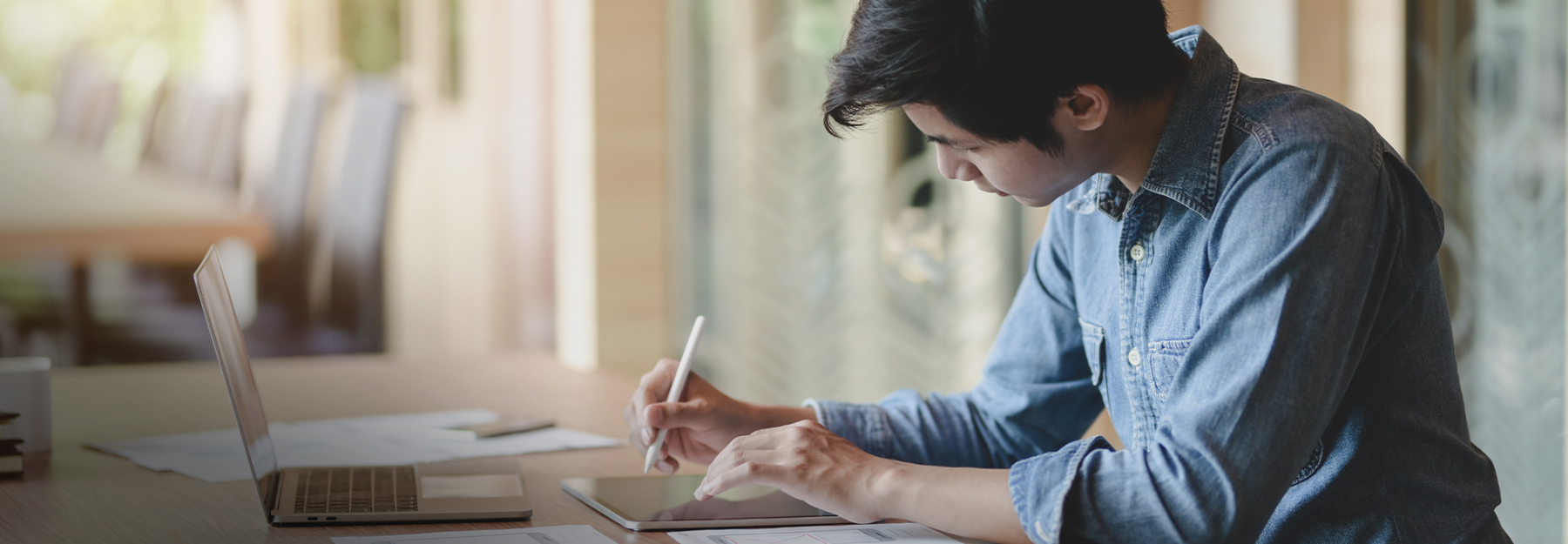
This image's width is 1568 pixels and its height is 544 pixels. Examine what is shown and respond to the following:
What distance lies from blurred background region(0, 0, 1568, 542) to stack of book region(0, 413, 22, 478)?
0.81 meters

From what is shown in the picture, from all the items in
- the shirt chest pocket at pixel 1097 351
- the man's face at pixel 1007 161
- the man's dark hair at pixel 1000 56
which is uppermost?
the man's dark hair at pixel 1000 56

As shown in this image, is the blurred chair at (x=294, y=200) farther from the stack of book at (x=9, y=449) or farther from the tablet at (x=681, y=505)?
the tablet at (x=681, y=505)

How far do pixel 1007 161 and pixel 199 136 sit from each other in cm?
461

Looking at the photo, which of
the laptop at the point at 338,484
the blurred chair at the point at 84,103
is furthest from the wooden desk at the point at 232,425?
the blurred chair at the point at 84,103

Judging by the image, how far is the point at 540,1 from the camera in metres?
3.25

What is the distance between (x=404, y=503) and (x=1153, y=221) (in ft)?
1.90

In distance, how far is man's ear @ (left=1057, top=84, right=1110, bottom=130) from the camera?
83cm

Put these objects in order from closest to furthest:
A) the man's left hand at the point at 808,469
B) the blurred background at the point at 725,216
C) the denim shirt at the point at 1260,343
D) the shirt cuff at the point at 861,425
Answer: the denim shirt at the point at 1260,343 → the man's left hand at the point at 808,469 → the shirt cuff at the point at 861,425 → the blurred background at the point at 725,216

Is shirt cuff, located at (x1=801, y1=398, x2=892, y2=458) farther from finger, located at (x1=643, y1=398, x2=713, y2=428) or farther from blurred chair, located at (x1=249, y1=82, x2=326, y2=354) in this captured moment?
blurred chair, located at (x1=249, y1=82, x2=326, y2=354)

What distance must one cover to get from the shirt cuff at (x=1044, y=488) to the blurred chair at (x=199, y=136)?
3.85 meters

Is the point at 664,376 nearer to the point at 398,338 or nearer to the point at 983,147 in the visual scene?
the point at 983,147

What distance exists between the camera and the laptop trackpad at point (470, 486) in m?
0.92

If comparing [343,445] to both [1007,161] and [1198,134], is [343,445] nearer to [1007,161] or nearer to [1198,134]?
[1007,161]

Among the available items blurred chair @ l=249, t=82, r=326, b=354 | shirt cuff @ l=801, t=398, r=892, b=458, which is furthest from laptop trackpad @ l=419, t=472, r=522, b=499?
blurred chair @ l=249, t=82, r=326, b=354
